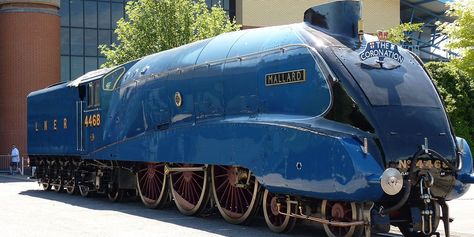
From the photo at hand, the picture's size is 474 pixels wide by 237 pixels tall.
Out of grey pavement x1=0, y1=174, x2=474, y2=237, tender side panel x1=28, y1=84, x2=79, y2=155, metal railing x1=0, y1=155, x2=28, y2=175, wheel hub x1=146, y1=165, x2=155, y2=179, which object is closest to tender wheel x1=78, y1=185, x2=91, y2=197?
tender side panel x1=28, y1=84, x2=79, y2=155

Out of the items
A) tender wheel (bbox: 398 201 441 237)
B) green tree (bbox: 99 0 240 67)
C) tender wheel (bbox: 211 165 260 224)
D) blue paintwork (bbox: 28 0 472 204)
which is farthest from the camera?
green tree (bbox: 99 0 240 67)

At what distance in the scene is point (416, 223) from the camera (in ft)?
29.7

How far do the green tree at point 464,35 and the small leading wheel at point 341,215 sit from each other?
17951mm

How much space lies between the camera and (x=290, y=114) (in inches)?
407

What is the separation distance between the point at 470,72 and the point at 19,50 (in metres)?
22.7

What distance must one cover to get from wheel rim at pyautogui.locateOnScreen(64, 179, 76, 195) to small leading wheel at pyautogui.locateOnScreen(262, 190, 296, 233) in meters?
9.14

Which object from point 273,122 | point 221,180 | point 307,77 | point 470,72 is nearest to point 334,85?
point 307,77

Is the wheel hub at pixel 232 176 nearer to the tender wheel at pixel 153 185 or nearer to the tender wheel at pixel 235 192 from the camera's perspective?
Result: the tender wheel at pixel 235 192

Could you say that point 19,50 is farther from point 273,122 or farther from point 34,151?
point 273,122

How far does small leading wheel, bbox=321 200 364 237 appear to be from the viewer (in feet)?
30.7

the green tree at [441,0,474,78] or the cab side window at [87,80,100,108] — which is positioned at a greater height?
the green tree at [441,0,474,78]

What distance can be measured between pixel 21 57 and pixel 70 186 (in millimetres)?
18752

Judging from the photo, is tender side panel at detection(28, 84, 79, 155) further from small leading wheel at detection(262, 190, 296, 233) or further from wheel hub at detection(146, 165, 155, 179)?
small leading wheel at detection(262, 190, 296, 233)

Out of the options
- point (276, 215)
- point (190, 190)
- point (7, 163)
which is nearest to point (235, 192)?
point (276, 215)
